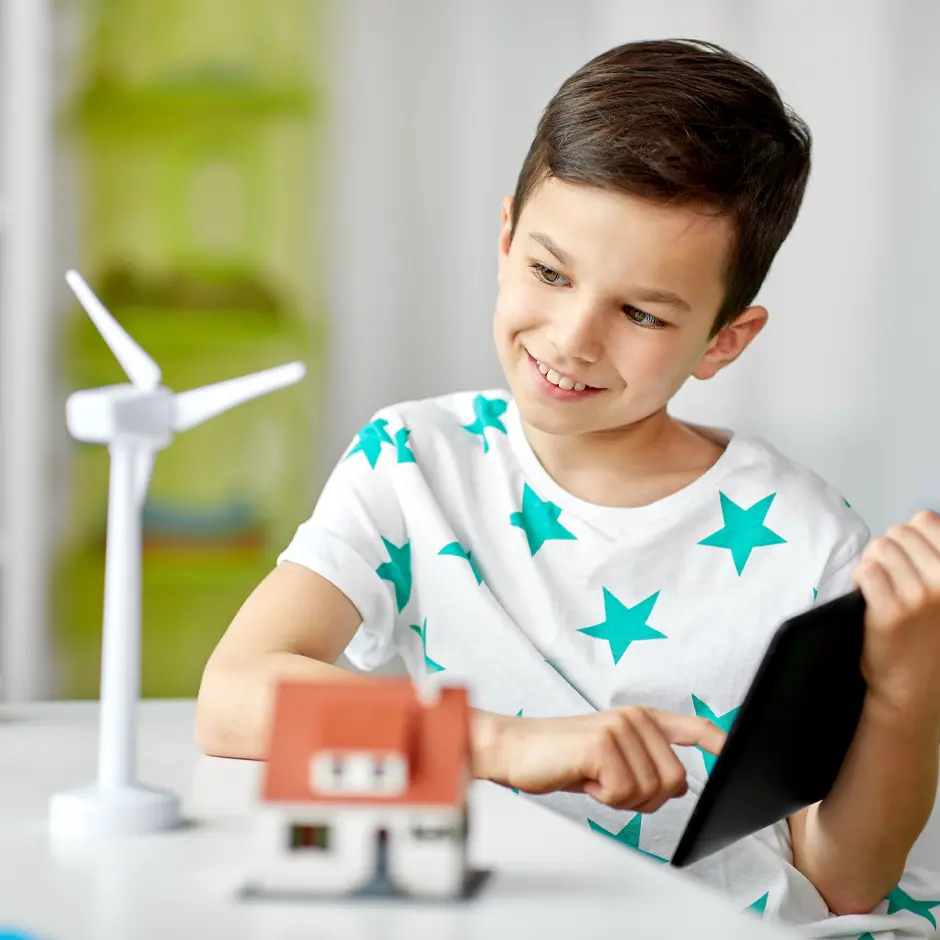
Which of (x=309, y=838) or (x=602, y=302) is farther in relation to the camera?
(x=602, y=302)

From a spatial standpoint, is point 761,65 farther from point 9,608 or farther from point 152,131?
point 9,608

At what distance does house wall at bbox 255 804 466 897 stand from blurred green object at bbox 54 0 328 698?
176cm

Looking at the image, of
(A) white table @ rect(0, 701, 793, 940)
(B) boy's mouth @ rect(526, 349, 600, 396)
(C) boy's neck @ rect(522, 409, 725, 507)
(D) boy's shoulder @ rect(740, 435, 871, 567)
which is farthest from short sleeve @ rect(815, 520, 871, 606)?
(A) white table @ rect(0, 701, 793, 940)

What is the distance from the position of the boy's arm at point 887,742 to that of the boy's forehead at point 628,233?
0.85ft

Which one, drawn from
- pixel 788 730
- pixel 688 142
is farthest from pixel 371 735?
pixel 688 142

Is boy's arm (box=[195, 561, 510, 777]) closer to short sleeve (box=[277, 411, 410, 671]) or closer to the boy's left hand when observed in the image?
short sleeve (box=[277, 411, 410, 671])

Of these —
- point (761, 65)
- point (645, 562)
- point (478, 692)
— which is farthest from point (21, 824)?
point (761, 65)

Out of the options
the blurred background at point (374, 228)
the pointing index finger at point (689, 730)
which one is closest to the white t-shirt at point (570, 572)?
the pointing index finger at point (689, 730)

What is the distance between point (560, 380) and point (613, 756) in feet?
1.41

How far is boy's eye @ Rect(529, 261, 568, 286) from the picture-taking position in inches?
39.8

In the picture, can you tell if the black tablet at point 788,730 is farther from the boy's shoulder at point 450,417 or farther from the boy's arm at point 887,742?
the boy's shoulder at point 450,417

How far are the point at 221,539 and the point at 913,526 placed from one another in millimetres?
1543

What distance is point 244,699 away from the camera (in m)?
0.83

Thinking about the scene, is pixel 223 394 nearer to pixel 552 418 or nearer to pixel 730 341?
pixel 552 418
